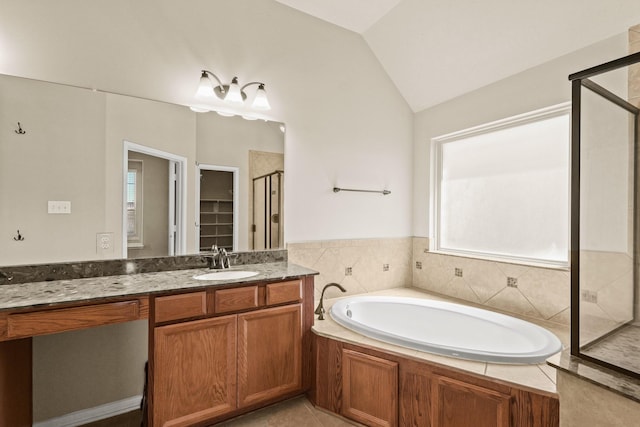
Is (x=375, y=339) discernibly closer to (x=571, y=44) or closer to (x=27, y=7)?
(x=571, y=44)

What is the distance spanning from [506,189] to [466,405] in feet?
5.92

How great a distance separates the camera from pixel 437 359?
1.65 m

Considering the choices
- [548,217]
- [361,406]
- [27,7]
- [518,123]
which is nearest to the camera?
[27,7]

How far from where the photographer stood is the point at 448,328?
2488 millimetres

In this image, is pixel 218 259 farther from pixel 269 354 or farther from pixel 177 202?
pixel 269 354

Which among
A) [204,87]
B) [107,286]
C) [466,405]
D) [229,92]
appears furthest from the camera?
[229,92]

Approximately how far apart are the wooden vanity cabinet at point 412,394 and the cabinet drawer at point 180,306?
828mm

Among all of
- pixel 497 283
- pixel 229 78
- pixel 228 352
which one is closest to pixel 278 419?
pixel 228 352

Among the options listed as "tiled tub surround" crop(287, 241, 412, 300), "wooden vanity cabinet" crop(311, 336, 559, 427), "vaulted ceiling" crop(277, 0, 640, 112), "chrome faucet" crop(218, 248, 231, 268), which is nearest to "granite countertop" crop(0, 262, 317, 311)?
"chrome faucet" crop(218, 248, 231, 268)

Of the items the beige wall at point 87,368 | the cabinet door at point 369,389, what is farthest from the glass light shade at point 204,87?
the cabinet door at point 369,389

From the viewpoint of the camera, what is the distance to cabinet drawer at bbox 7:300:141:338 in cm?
134

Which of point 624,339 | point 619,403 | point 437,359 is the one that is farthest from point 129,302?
point 624,339

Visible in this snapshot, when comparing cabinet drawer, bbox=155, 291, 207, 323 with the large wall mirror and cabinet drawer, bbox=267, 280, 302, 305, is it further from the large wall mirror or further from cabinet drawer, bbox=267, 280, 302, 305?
the large wall mirror

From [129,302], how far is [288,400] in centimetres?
131
